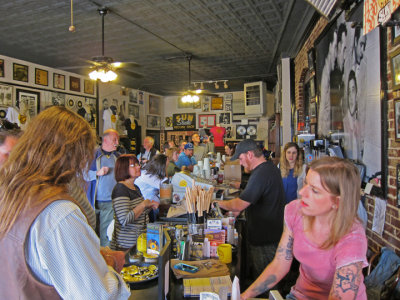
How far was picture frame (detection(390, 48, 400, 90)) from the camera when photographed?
2141 millimetres

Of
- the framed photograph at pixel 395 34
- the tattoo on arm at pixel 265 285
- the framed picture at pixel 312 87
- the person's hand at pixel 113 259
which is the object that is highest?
the framed picture at pixel 312 87

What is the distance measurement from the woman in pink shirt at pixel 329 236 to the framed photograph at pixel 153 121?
40.7 feet

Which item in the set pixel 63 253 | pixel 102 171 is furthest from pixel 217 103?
pixel 63 253

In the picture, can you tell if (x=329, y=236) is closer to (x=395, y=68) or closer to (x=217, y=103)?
(x=395, y=68)

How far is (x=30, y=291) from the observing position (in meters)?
1.00

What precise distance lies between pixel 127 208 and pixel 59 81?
7496 mm

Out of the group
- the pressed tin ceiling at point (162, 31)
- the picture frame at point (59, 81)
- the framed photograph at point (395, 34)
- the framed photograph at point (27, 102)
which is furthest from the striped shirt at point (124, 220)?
the picture frame at point (59, 81)

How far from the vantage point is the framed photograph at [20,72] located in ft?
24.8

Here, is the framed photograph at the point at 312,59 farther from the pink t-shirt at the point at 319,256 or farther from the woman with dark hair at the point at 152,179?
the pink t-shirt at the point at 319,256

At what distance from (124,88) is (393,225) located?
35.9 feet

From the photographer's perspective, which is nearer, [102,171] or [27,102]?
[102,171]

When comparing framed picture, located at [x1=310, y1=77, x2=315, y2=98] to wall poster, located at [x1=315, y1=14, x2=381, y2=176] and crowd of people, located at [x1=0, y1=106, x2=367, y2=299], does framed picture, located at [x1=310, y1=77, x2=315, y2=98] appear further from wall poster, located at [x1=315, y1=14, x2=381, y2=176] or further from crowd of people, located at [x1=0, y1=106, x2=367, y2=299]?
crowd of people, located at [x1=0, y1=106, x2=367, y2=299]

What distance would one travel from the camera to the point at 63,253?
3.28 ft

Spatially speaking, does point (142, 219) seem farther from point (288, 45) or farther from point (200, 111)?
point (200, 111)
